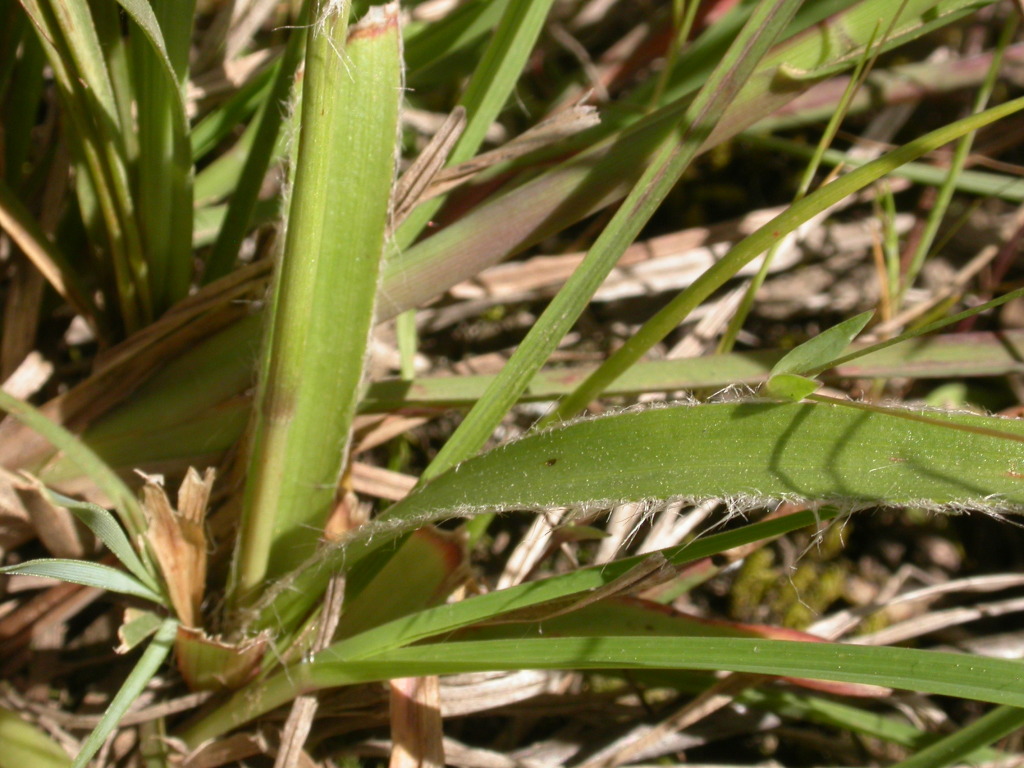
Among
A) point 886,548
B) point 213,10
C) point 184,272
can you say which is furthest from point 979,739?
point 213,10

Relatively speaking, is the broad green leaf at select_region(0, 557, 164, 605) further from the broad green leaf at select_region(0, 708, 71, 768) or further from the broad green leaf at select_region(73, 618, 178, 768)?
the broad green leaf at select_region(0, 708, 71, 768)

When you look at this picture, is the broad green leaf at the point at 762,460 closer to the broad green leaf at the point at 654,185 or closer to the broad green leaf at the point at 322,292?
the broad green leaf at the point at 654,185

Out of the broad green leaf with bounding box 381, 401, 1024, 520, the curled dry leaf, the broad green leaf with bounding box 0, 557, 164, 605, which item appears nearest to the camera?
the broad green leaf with bounding box 381, 401, 1024, 520

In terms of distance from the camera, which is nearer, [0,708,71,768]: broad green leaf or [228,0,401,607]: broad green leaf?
[228,0,401,607]: broad green leaf

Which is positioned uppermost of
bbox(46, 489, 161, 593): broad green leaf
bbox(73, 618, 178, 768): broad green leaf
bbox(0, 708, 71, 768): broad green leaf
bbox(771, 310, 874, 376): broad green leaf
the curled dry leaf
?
bbox(771, 310, 874, 376): broad green leaf

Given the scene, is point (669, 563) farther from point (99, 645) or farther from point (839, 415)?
point (99, 645)

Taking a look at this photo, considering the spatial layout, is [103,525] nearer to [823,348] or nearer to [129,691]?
[129,691]

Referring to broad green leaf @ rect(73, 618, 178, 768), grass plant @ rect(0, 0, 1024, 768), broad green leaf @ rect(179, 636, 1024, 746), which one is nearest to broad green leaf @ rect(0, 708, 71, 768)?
grass plant @ rect(0, 0, 1024, 768)

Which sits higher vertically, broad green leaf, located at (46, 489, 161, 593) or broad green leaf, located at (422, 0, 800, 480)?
broad green leaf, located at (422, 0, 800, 480)
